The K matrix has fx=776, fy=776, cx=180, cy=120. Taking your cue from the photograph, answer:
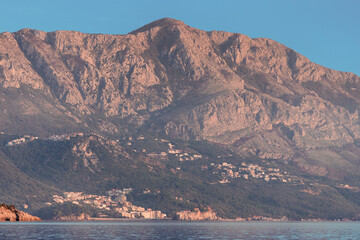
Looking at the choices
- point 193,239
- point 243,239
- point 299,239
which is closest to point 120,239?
point 193,239

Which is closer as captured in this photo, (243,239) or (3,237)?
(3,237)

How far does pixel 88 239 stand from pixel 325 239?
62.3m

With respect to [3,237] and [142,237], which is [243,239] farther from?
[3,237]

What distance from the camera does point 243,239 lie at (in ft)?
634

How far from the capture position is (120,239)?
7057 inches

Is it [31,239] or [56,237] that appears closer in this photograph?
[31,239]

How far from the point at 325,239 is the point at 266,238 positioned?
49.7 feet

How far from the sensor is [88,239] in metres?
178

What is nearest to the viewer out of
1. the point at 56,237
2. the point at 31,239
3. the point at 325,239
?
the point at 31,239

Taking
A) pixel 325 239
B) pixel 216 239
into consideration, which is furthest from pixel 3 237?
pixel 325 239

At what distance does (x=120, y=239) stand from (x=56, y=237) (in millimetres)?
17512

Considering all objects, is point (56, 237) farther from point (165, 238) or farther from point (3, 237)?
point (165, 238)

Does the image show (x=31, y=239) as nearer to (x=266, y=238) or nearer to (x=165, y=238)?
(x=165, y=238)

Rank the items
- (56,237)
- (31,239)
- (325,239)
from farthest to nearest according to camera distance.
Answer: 1. (325,239)
2. (56,237)
3. (31,239)
